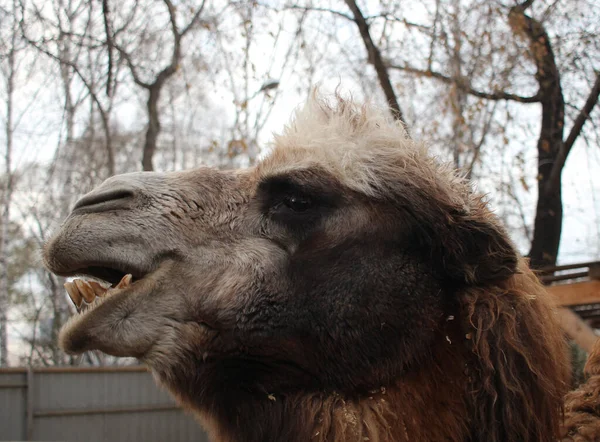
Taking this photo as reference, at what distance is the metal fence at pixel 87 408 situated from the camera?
10250 millimetres

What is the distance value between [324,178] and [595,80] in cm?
861

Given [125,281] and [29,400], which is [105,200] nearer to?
[125,281]

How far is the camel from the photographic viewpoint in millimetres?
2264

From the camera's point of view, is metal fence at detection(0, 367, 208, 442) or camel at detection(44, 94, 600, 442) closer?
camel at detection(44, 94, 600, 442)

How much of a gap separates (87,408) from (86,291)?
9497mm

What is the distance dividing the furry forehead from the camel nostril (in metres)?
0.54

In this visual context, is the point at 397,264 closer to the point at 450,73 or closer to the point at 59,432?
the point at 450,73

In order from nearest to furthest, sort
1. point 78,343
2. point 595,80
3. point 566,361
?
point 78,343
point 566,361
point 595,80

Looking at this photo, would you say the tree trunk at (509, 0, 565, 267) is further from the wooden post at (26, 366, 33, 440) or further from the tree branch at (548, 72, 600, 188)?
the wooden post at (26, 366, 33, 440)

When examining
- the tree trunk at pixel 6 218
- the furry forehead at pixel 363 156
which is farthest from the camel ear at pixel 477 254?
the tree trunk at pixel 6 218

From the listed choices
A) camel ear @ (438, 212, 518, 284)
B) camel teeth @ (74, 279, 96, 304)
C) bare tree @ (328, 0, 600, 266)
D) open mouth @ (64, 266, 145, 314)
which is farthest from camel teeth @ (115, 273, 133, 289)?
bare tree @ (328, 0, 600, 266)

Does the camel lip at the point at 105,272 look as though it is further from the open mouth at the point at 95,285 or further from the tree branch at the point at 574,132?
the tree branch at the point at 574,132

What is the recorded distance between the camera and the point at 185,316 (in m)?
2.29

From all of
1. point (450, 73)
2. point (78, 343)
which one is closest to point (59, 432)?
point (450, 73)
